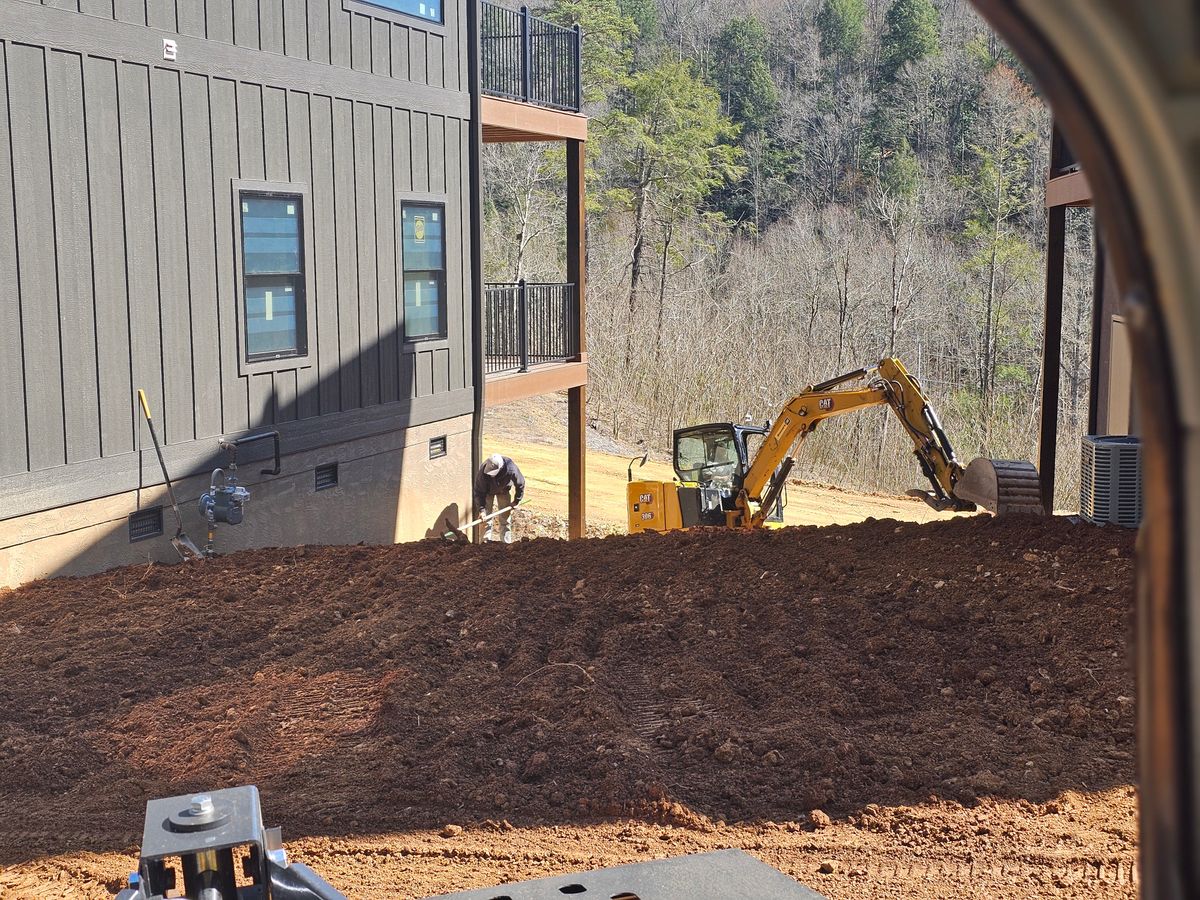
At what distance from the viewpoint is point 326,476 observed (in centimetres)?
1309

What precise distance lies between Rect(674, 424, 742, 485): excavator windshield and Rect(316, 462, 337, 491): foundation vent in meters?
4.50

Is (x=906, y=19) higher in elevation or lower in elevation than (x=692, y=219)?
higher

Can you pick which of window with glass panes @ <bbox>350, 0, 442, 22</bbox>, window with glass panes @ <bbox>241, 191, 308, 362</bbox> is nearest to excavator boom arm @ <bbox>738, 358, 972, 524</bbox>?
window with glass panes @ <bbox>241, 191, 308, 362</bbox>

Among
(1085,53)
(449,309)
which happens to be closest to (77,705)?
(1085,53)

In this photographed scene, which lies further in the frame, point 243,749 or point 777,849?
point 243,749

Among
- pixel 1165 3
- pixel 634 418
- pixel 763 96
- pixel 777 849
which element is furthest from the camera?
pixel 763 96

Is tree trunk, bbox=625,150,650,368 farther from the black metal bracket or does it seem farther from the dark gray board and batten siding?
the black metal bracket

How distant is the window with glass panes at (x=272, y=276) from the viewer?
457 inches

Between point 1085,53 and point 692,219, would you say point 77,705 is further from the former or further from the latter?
point 692,219

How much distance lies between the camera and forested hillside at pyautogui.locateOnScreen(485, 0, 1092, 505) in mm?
39281

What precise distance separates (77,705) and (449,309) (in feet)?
29.8

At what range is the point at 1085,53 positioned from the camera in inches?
38.9

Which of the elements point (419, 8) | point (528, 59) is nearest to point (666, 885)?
point (419, 8)

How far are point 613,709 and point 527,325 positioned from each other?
11.2 m
